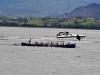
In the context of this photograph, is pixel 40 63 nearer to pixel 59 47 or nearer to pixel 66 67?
pixel 66 67

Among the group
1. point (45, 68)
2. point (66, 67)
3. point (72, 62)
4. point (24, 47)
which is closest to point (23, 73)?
point (45, 68)

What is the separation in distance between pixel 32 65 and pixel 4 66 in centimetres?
668

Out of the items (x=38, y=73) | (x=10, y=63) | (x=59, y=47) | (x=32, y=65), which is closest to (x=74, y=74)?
(x=38, y=73)

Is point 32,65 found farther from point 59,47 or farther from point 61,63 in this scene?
point 59,47

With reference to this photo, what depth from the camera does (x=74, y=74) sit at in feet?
243

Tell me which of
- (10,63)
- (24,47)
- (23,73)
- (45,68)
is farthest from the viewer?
(24,47)

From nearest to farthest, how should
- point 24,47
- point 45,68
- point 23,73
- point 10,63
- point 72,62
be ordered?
point 23,73, point 45,68, point 10,63, point 72,62, point 24,47

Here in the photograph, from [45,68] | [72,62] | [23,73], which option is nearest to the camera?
[23,73]

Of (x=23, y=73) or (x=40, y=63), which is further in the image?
(x=40, y=63)

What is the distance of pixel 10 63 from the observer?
87000mm

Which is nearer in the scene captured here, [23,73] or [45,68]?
[23,73]

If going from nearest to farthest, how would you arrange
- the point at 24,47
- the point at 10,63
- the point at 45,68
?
the point at 45,68, the point at 10,63, the point at 24,47

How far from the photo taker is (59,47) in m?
136

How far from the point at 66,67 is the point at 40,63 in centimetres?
830
